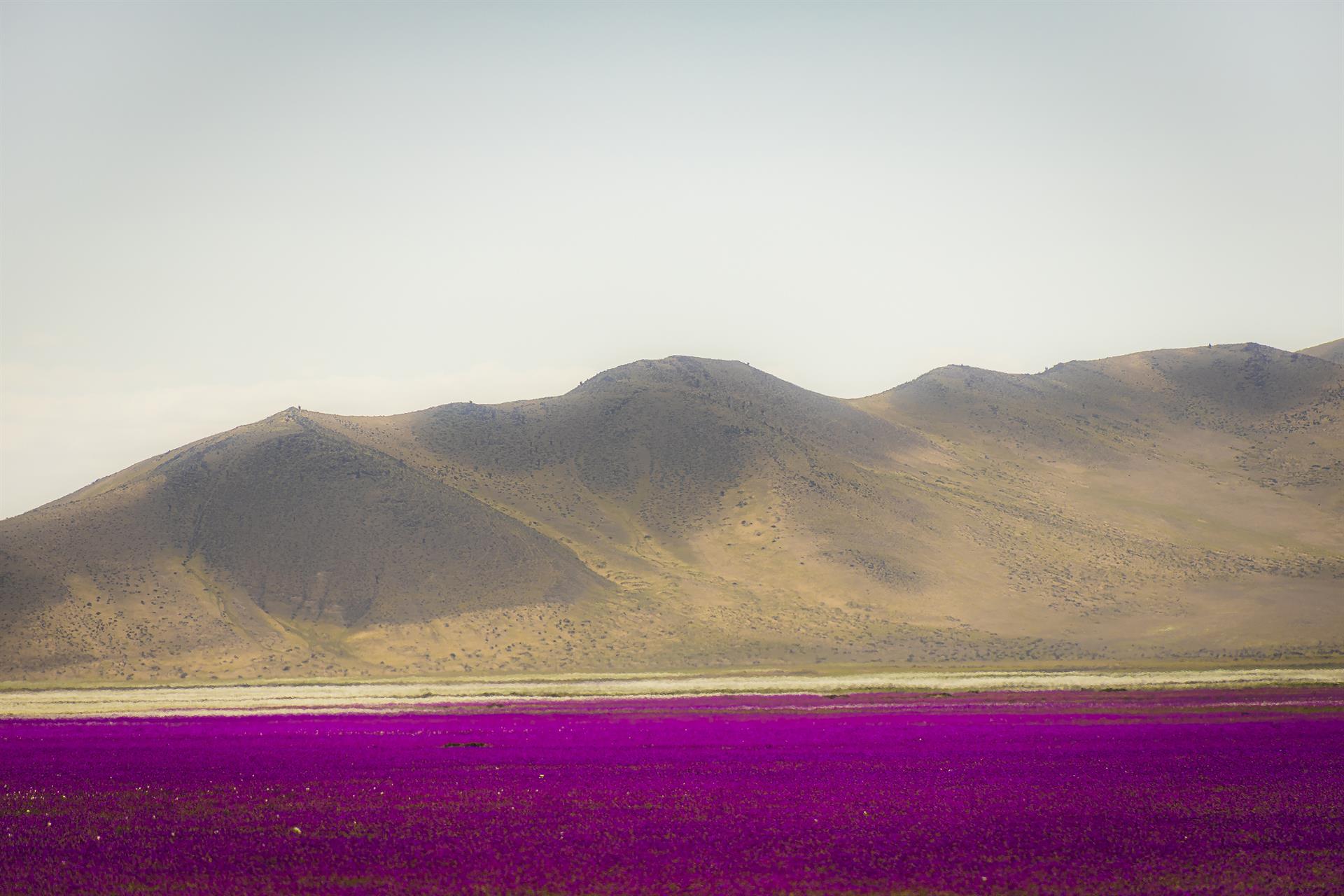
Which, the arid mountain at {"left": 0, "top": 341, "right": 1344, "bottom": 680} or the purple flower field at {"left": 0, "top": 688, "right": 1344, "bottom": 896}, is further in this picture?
the arid mountain at {"left": 0, "top": 341, "right": 1344, "bottom": 680}

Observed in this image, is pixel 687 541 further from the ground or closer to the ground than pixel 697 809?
further from the ground

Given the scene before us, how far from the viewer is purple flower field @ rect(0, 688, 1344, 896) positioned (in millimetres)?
14945

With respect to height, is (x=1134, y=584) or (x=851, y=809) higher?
(x=851, y=809)

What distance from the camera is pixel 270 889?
563 inches

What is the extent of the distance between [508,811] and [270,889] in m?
5.80

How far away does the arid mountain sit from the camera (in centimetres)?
8550

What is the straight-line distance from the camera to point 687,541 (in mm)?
114750

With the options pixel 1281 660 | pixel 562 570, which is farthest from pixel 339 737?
pixel 562 570

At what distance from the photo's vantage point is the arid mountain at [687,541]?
281 ft

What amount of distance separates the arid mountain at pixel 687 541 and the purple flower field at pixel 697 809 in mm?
50797

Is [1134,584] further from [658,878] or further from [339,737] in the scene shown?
[658,878]

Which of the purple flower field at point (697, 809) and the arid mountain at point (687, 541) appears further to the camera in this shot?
the arid mountain at point (687, 541)

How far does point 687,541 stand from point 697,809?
9537 cm

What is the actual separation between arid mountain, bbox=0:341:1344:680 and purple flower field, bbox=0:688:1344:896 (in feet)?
167
